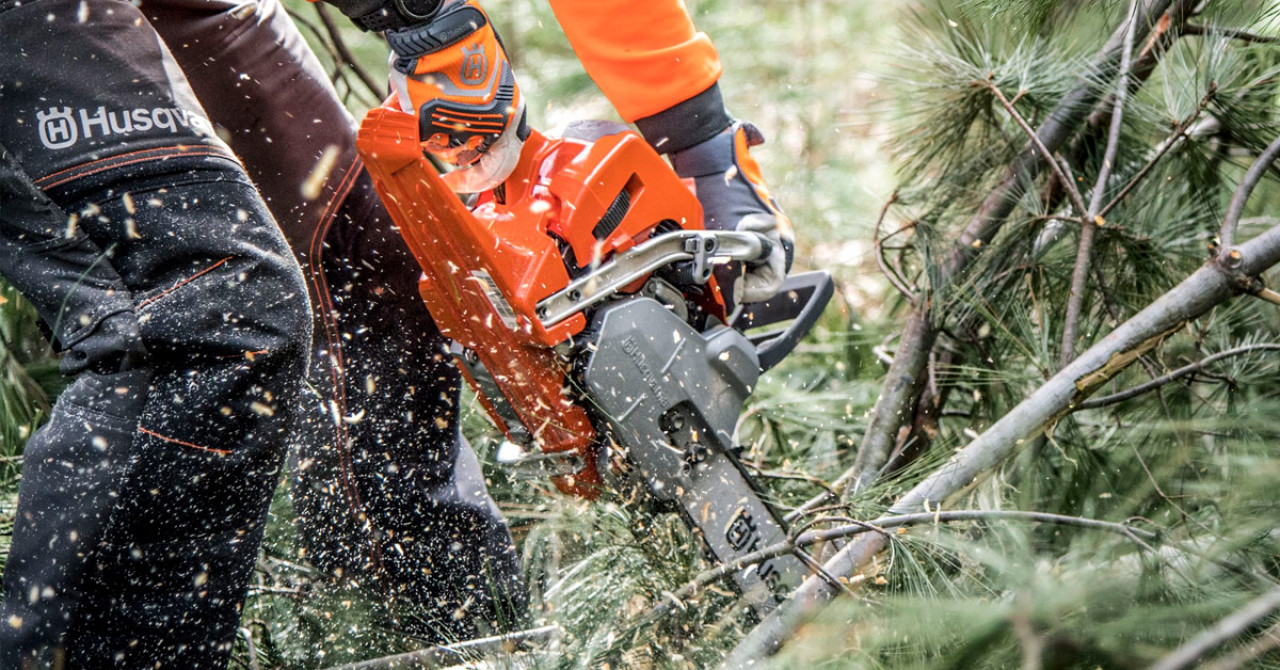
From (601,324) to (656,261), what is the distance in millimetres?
141

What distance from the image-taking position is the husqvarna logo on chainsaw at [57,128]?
1153 millimetres

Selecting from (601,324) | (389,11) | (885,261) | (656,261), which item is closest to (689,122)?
(656,261)

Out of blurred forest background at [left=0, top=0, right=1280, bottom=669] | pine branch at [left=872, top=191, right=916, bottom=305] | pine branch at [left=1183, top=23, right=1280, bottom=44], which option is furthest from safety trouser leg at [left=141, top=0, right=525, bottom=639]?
pine branch at [left=1183, top=23, right=1280, bottom=44]

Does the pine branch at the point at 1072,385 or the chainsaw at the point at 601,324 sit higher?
the chainsaw at the point at 601,324

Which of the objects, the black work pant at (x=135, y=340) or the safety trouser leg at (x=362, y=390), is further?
the safety trouser leg at (x=362, y=390)

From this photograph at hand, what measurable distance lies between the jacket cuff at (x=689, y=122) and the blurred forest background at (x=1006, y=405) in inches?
16.5

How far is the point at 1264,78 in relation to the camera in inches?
59.9

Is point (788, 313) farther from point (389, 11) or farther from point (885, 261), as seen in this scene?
point (389, 11)

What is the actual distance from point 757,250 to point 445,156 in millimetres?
496

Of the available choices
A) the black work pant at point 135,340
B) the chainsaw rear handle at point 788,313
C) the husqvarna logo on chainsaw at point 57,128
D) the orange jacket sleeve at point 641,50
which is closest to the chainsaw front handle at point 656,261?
the chainsaw rear handle at point 788,313

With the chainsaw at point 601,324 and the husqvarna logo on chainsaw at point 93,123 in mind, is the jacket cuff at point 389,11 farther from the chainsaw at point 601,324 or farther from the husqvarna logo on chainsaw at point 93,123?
the husqvarna logo on chainsaw at point 93,123

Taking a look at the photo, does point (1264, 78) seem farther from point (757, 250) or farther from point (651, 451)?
point (651, 451)

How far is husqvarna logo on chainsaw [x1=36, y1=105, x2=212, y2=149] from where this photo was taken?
116 cm

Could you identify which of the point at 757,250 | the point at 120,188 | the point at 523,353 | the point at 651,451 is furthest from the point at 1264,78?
the point at 120,188
